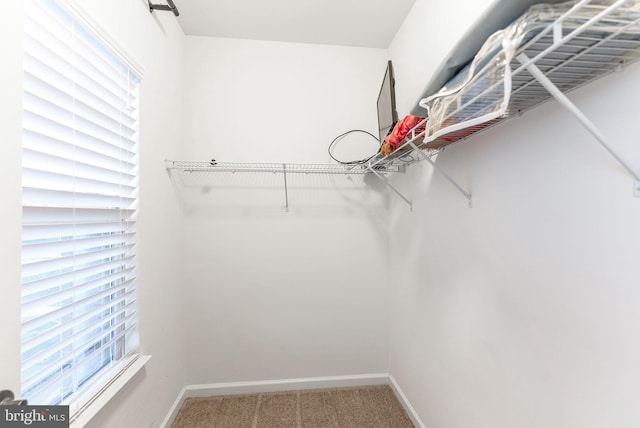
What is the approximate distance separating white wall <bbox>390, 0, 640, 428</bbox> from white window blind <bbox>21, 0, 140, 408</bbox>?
1626 mm

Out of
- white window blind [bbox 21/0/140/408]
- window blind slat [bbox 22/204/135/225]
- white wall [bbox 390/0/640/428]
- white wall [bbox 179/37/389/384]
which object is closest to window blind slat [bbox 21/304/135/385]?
white window blind [bbox 21/0/140/408]

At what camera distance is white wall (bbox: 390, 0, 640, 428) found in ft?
2.29

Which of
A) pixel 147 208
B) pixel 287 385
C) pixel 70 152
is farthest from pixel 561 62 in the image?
pixel 287 385

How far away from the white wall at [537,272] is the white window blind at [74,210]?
163 centimetres

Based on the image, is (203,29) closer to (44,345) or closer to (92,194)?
(92,194)

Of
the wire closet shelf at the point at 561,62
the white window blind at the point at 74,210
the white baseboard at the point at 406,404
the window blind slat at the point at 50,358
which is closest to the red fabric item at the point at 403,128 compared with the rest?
the wire closet shelf at the point at 561,62

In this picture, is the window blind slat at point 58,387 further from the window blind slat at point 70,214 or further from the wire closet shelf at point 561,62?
the wire closet shelf at point 561,62

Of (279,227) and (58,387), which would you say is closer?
(58,387)

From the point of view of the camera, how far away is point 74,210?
1045 mm

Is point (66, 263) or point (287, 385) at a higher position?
point (66, 263)

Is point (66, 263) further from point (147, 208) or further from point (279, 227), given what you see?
point (279, 227)

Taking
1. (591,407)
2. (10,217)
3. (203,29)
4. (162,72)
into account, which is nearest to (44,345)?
(10,217)

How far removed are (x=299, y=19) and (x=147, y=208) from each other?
1647mm

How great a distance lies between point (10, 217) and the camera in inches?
30.8
